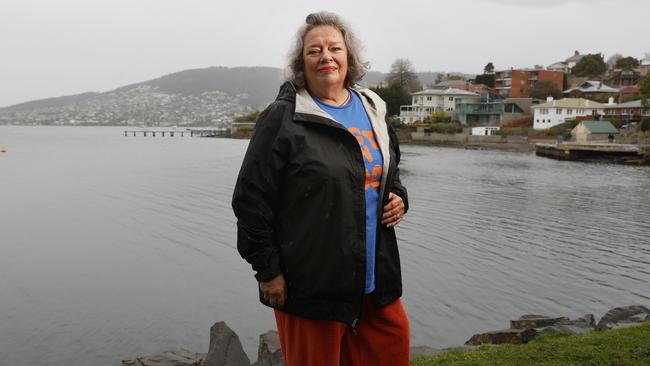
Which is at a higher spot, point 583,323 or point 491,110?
point 491,110

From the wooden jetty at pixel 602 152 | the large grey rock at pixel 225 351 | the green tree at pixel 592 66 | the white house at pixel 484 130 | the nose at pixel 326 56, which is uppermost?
the green tree at pixel 592 66

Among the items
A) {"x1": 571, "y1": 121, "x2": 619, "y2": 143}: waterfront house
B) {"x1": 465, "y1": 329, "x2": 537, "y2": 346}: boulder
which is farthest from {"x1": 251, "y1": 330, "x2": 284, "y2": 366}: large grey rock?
{"x1": 571, "y1": 121, "x2": 619, "y2": 143}: waterfront house

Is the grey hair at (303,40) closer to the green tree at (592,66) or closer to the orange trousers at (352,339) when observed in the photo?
the orange trousers at (352,339)

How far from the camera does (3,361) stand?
7.85 metres

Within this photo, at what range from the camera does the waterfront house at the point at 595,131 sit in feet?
201

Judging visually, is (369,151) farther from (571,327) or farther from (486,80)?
(486,80)

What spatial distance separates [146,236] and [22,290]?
18.0 feet

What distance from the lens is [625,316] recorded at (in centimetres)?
885

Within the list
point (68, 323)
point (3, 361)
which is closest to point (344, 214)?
point (3, 361)

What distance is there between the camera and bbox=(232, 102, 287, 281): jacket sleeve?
2.39 metres

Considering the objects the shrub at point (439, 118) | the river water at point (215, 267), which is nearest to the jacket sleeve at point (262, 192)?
the river water at point (215, 267)

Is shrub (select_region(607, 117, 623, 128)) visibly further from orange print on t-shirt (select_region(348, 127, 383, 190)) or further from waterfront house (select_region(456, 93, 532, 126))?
orange print on t-shirt (select_region(348, 127, 383, 190))

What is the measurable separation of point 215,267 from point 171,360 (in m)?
5.38

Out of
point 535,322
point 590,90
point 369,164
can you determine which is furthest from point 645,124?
point 369,164
